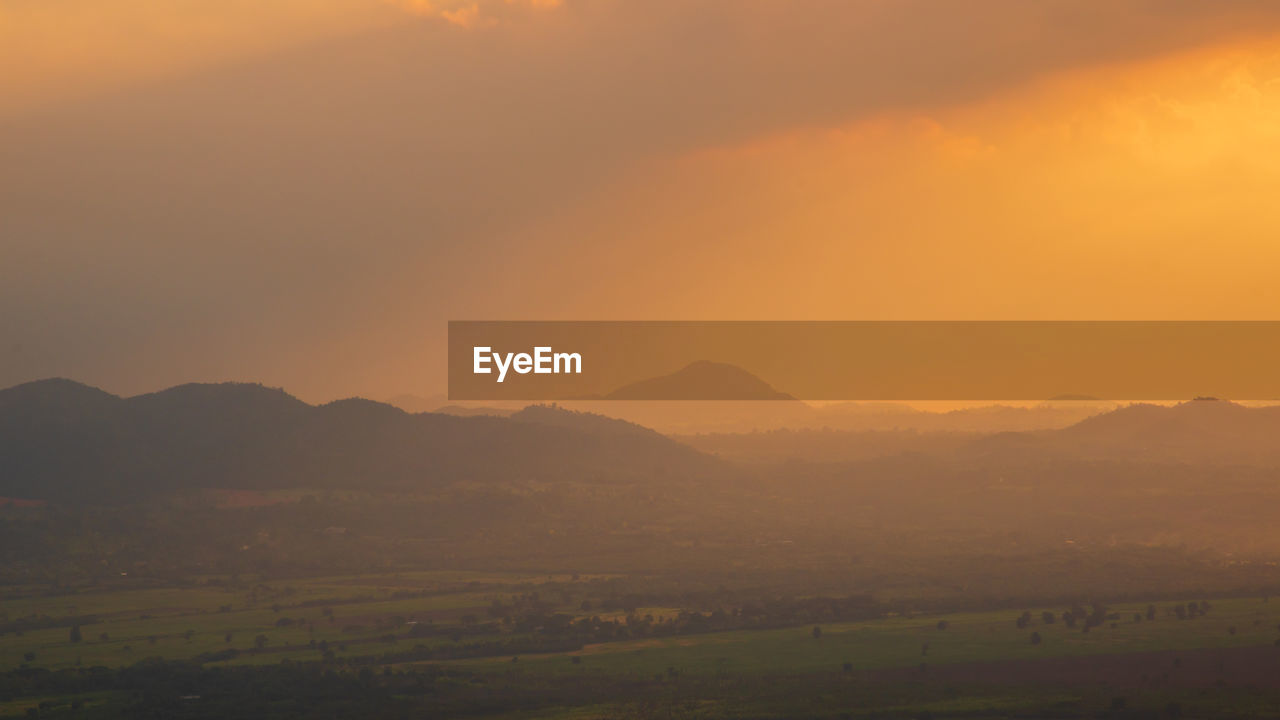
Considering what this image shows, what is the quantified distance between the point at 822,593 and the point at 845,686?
47.1 metres

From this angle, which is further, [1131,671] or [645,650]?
[645,650]

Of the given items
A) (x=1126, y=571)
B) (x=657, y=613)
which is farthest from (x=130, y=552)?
(x=1126, y=571)

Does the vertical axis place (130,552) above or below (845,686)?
above

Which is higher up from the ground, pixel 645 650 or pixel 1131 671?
pixel 645 650

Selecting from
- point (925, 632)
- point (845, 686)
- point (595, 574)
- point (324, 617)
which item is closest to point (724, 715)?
point (845, 686)

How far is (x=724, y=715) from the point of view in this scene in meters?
98.0

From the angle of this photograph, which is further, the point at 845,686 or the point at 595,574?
the point at 595,574

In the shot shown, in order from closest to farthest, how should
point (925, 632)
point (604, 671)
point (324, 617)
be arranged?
point (604, 671) → point (925, 632) → point (324, 617)

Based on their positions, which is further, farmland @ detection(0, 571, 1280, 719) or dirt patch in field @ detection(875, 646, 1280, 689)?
dirt patch in field @ detection(875, 646, 1280, 689)

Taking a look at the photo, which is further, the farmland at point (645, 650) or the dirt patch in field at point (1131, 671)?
the dirt patch in field at point (1131, 671)

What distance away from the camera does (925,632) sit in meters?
128

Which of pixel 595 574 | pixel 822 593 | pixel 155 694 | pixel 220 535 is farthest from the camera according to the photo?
pixel 220 535

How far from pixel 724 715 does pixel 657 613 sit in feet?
142

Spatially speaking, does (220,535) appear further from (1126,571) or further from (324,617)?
(1126,571)
